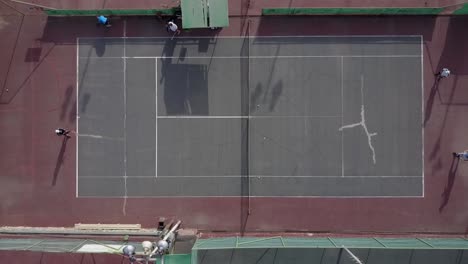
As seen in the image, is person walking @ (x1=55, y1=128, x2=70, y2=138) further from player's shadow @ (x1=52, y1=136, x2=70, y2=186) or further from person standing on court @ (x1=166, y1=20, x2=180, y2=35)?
person standing on court @ (x1=166, y1=20, x2=180, y2=35)

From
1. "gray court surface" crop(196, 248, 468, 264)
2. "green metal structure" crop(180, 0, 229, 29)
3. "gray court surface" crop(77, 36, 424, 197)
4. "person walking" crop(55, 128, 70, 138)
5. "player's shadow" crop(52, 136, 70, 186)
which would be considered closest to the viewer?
"gray court surface" crop(196, 248, 468, 264)

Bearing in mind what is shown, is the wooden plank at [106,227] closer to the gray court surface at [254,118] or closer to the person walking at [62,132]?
the gray court surface at [254,118]

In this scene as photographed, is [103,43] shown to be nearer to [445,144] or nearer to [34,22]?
[34,22]

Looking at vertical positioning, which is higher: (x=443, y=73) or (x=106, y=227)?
(x=443, y=73)

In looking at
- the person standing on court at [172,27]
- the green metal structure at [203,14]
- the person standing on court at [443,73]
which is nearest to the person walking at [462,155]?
the person standing on court at [443,73]

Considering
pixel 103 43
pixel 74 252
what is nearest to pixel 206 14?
pixel 103 43

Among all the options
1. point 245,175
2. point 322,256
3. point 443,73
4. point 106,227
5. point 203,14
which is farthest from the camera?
point 245,175

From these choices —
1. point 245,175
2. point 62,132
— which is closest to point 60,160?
point 62,132

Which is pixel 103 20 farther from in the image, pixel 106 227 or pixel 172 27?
pixel 106 227

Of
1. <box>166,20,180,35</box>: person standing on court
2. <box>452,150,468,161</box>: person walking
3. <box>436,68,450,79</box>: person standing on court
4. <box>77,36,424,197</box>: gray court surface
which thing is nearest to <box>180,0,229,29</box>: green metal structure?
<box>166,20,180,35</box>: person standing on court
